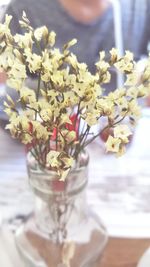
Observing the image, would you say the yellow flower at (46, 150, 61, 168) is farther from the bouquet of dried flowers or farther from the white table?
the white table

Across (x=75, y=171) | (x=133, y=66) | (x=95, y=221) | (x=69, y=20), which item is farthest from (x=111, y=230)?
(x=69, y=20)

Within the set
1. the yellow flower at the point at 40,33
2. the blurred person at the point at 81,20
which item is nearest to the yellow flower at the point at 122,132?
the yellow flower at the point at 40,33

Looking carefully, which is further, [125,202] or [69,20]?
[69,20]

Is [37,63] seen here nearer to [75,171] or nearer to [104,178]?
[75,171]

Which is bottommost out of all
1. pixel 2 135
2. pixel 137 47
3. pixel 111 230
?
pixel 111 230

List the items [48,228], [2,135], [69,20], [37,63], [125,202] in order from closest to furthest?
[37,63] < [48,228] < [125,202] < [2,135] < [69,20]

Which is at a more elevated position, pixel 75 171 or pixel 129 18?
pixel 129 18

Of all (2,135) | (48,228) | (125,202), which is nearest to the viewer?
(48,228)

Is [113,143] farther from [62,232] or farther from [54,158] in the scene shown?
[62,232]
